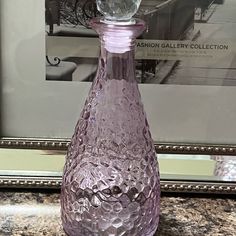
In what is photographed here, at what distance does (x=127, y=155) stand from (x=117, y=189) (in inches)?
1.4

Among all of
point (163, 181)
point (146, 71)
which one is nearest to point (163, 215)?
point (163, 181)

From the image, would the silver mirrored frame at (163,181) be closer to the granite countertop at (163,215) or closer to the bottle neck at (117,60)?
the granite countertop at (163,215)

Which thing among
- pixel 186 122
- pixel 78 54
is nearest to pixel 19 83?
pixel 78 54

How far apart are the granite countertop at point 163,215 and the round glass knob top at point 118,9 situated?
22 centimetres

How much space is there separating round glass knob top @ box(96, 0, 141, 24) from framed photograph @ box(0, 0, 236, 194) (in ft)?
0.29

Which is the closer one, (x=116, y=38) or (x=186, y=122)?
(x=116, y=38)

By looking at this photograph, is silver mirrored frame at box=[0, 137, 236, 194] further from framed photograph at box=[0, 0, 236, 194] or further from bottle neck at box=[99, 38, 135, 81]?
bottle neck at box=[99, 38, 135, 81]

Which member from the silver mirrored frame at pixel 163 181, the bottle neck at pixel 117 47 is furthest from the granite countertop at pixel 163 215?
the bottle neck at pixel 117 47

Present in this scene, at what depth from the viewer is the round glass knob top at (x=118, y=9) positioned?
0.54m

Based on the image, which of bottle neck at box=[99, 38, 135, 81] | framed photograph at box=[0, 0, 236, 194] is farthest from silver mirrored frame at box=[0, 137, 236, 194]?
bottle neck at box=[99, 38, 135, 81]

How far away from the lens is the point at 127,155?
1.93 ft

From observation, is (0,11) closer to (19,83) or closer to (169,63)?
(19,83)

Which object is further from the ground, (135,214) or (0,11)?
(0,11)

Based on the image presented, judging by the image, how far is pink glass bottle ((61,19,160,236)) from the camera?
58 cm
